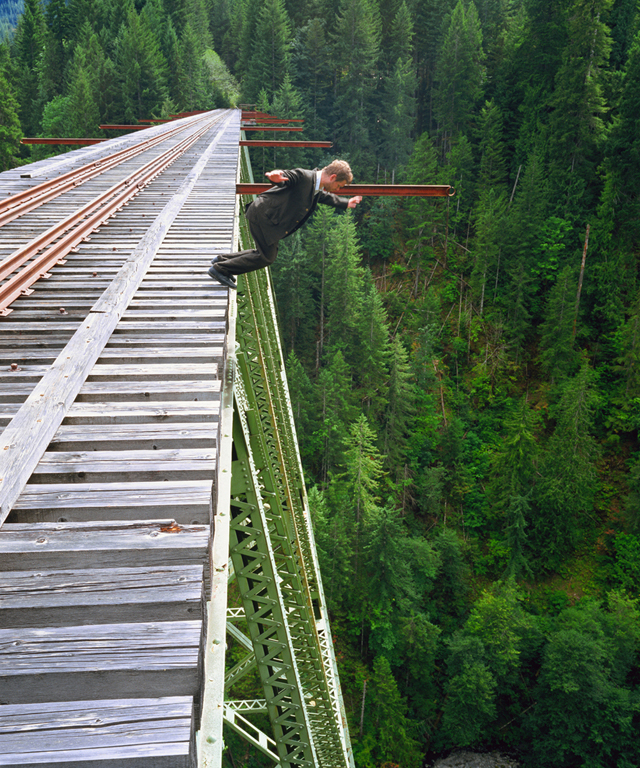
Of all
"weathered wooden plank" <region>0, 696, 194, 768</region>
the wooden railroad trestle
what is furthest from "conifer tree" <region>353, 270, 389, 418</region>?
"weathered wooden plank" <region>0, 696, 194, 768</region>

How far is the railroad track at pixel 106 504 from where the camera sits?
1322 millimetres

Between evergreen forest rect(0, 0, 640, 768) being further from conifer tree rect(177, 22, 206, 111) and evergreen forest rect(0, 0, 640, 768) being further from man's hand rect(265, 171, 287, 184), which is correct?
man's hand rect(265, 171, 287, 184)

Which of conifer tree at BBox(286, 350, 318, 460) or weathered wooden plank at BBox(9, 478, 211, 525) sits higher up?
weathered wooden plank at BBox(9, 478, 211, 525)

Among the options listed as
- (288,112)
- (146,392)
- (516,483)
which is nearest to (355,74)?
(288,112)

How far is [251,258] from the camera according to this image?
4.32 m

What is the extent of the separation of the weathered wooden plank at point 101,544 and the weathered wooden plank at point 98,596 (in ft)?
0.14

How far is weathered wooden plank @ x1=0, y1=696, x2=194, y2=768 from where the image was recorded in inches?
47.2

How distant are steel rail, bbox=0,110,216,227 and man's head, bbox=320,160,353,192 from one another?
433 centimetres

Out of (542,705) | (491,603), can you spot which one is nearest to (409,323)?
(491,603)

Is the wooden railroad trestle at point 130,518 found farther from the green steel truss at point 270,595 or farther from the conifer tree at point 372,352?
the conifer tree at point 372,352

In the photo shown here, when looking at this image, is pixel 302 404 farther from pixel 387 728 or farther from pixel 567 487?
pixel 387 728

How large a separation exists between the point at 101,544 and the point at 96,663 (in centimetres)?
42

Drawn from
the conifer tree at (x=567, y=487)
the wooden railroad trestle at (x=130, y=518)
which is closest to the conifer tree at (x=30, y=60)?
the conifer tree at (x=567, y=487)

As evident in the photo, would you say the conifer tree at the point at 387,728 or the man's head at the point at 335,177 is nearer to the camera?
the man's head at the point at 335,177
